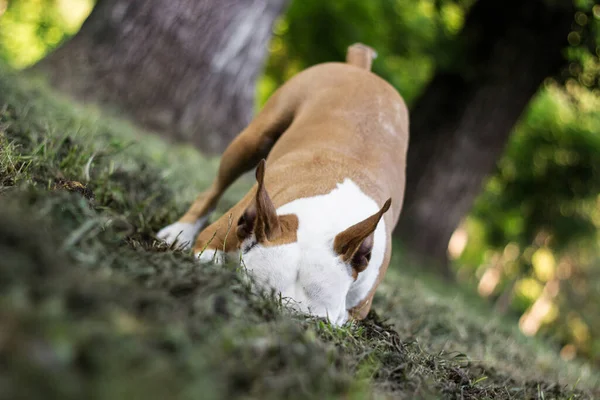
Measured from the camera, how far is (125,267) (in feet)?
6.46

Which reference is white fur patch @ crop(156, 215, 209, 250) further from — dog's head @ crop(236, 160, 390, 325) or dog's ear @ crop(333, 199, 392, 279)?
dog's ear @ crop(333, 199, 392, 279)

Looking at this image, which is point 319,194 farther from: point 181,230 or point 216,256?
point 181,230

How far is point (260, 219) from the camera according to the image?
2.99 m

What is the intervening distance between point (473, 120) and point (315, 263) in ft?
23.7

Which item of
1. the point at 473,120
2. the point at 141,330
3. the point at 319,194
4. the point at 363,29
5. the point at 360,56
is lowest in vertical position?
the point at 473,120

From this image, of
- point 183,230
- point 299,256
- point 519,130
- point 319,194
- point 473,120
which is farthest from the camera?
point 519,130

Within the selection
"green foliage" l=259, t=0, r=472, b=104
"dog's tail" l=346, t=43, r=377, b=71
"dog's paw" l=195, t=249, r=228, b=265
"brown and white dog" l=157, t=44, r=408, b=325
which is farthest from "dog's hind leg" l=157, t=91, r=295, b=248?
"green foliage" l=259, t=0, r=472, b=104

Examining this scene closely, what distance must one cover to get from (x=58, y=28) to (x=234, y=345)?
22.2 m

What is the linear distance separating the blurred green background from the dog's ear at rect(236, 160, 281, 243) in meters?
5.75

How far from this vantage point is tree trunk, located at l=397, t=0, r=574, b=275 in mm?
9602

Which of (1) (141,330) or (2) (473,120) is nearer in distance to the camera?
(1) (141,330)

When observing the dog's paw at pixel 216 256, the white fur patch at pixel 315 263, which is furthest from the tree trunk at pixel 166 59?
the white fur patch at pixel 315 263

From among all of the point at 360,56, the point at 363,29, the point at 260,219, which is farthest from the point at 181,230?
the point at 363,29

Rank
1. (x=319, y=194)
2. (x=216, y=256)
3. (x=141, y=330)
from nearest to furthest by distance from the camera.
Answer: (x=141, y=330) → (x=216, y=256) → (x=319, y=194)
